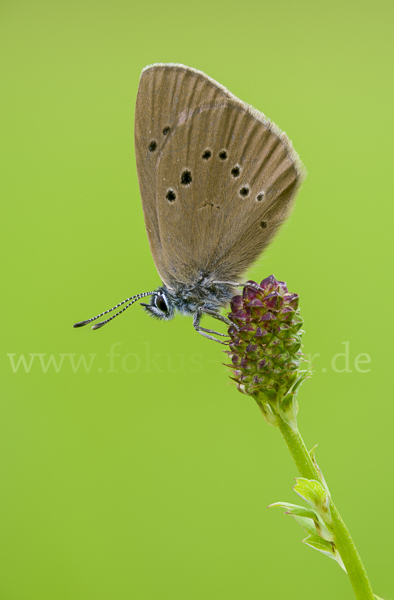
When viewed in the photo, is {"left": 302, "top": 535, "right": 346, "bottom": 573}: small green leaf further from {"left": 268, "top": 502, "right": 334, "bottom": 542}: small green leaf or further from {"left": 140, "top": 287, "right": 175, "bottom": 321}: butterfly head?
{"left": 140, "top": 287, "right": 175, "bottom": 321}: butterfly head

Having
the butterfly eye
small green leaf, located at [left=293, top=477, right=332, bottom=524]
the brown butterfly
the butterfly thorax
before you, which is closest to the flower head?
small green leaf, located at [left=293, top=477, right=332, bottom=524]

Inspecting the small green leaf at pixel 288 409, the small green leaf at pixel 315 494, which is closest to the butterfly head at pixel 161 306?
the small green leaf at pixel 288 409

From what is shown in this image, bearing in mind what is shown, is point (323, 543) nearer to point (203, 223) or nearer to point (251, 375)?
point (251, 375)

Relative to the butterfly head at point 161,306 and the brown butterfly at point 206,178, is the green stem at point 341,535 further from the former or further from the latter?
the butterfly head at point 161,306

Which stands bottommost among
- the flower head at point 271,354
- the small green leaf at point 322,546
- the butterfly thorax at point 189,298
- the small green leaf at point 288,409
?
the small green leaf at point 322,546

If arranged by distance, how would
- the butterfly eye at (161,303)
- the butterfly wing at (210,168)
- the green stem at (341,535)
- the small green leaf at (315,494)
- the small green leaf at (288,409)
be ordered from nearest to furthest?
the green stem at (341,535)
the small green leaf at (315,494)
the small green leaf at (288,409)
the butterfly wing at (210,168)
the butterfly eye at (161,303)

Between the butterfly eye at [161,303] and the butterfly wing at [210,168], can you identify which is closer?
the butterfly wing at [210,168]

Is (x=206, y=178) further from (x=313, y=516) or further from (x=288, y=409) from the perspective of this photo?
(x=313, y=516)
